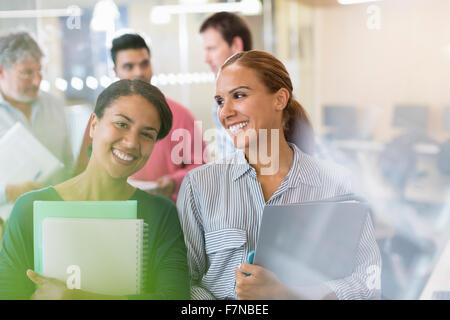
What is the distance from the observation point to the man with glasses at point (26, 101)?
4.62 feet

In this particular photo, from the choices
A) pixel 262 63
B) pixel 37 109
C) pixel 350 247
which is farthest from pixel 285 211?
pixel 37 109

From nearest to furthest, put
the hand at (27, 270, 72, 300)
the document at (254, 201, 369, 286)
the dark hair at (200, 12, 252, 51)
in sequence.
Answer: the document at (254, 201, 369, 286)
the hand at (27, 270, 72, 300)
the dark hair at (200, 12, 252, 51)

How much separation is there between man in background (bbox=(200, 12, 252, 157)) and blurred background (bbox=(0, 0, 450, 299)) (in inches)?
1.0

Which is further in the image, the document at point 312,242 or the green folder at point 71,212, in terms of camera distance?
the green folder at point 71,212

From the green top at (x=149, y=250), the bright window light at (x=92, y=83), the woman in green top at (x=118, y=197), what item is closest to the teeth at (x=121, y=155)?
the woman in green top at (x=118, y=197)

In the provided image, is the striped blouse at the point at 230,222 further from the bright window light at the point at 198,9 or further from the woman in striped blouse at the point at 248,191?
the bright window light at the point at 198,9

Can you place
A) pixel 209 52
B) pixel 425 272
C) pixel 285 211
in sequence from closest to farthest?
pixel 285 211 → pixel 209 52 → pixel 425 272

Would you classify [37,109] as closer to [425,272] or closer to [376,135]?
[376,135]

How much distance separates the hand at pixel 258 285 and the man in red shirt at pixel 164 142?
0.29 m

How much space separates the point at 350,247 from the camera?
1.29 meters

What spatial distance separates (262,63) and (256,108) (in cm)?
12

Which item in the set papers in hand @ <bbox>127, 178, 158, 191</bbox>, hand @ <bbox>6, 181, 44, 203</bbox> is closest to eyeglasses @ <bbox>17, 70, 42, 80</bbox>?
hand @ <bbox>6, 181, 44, 203</bbox>

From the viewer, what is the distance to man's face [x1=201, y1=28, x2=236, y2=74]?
143cm

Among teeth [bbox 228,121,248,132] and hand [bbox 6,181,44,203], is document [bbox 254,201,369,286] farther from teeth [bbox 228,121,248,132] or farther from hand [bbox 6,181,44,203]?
hand [bbox 6,181,44,203]
